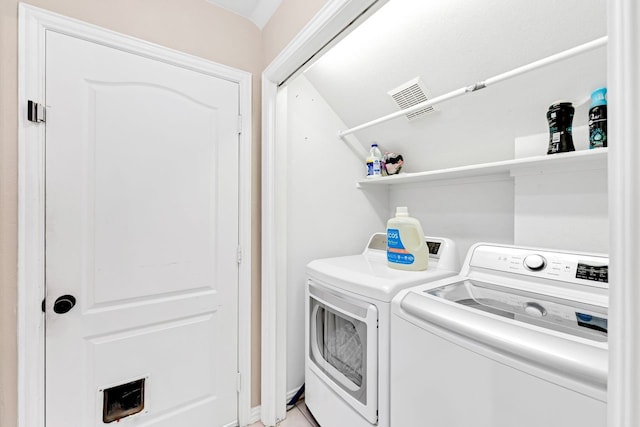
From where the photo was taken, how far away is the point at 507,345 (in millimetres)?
754

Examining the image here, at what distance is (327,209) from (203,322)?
1.08 m

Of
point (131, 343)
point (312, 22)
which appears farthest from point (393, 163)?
point (131, 343)

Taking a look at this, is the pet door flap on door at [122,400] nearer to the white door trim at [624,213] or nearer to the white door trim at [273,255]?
the white door trim at [273,255]

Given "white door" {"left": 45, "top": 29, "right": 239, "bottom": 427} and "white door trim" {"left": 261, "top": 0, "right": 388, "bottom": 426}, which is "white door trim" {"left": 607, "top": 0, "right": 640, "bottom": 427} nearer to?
"white door trim" {"left": 261, "top": 0, "right": 388, "bottom": 426}

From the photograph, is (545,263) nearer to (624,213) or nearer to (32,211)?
(624,213)

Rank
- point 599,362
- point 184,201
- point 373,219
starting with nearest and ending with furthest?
1. point 599,362
2. point 184,201
3. point 373,219

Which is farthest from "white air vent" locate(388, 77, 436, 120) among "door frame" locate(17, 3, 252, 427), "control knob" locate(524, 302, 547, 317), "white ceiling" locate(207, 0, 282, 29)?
"door frame" locate(17, 3, 252, 427)

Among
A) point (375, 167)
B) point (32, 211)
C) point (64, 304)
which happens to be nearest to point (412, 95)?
point (375, 167)

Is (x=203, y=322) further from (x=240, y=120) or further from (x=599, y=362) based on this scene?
(x=599, y=362)

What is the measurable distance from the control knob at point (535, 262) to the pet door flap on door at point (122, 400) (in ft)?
6.36

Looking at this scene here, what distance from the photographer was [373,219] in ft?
7.46

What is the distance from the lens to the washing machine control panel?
1.01 metres

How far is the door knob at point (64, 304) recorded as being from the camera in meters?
1.21

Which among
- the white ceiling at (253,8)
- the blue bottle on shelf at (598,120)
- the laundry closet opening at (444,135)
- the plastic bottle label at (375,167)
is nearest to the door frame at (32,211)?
the white ceiling at (253,8)
